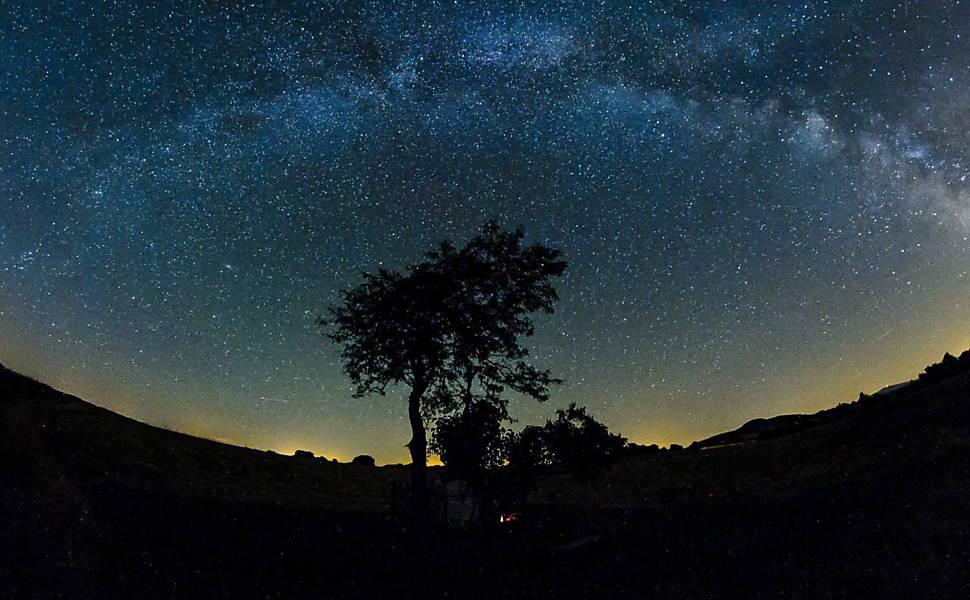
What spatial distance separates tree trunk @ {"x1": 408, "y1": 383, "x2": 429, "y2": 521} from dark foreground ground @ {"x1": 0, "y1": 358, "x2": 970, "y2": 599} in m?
1.62

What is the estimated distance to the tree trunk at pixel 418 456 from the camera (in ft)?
81.9

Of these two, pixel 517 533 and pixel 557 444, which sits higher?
pixel 557 444

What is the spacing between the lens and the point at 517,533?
74.1 feet

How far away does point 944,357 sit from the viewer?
5647cm

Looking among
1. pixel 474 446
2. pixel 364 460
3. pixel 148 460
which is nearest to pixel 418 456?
pixel 474 446

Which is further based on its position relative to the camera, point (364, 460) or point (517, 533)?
point (364, 460)

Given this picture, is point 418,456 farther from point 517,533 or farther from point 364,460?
point 364,460

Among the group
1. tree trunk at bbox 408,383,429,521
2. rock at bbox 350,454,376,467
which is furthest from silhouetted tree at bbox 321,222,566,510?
rock at bbox 350,454,376,467

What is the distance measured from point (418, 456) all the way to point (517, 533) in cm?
558

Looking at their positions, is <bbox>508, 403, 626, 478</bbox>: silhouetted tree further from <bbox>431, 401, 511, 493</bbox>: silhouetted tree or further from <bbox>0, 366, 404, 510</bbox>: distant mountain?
<bbox>0, 366, 404, 510</bbox>: distant mountain

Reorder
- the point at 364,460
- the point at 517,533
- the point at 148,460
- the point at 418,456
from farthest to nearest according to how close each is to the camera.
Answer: the point at 364,460 < the point at 148,460 < the point at 418,456 < the point at 517,533

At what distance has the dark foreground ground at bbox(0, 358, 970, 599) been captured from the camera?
54.7 ft

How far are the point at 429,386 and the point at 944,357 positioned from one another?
5178 centimetres

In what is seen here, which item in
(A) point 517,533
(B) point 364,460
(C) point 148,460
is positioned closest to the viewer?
(A) point 517,533
